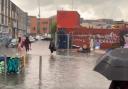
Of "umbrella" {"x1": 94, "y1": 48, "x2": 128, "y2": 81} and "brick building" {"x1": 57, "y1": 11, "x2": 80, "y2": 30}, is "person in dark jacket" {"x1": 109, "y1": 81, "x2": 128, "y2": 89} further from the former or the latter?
"brick building" {"x1": 57, "y1": 11, "x2": 80, "y2": 30}

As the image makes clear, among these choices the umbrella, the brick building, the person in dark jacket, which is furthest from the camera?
the brick building

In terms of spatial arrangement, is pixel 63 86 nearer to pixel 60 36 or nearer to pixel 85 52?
pixel 85 52

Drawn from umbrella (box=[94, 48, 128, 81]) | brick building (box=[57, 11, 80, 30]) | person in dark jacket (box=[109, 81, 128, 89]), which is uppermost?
Result: brick building (box=[57, 11, 80, 30])

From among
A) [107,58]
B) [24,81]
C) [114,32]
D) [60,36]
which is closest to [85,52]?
[60,36]

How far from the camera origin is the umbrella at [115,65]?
613 cm

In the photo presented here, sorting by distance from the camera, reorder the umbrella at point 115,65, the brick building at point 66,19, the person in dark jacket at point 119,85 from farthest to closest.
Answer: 1. the brick building at point 66,19
2. the person in dark jacket at point 119,85
3. the umbrella at point 115,65

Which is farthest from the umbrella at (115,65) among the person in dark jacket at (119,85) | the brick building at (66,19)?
the brick building at (66,19)

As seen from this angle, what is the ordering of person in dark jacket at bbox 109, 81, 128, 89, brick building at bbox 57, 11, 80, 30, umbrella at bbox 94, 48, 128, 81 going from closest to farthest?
1. umbrella at bbox 94, 48, 128, 81
2. person in dark jacket at bbox 109, 81, 128, 89
3. brick building at bbox 57, 11, 80, 30

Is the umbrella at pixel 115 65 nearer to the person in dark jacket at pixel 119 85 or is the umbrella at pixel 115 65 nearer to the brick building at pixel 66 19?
the person in dark jacket at pixel 119 85

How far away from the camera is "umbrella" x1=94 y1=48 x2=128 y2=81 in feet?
20.1

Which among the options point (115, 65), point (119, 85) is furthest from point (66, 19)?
point (115, 65)

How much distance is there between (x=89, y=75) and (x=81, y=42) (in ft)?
124

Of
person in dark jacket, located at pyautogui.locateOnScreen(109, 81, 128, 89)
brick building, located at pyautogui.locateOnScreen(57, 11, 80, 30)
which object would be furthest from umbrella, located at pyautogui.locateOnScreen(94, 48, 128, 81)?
brick building, located at pyautogui.locateOnScreen(57, 11, 80, 30)

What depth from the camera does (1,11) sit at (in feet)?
282
